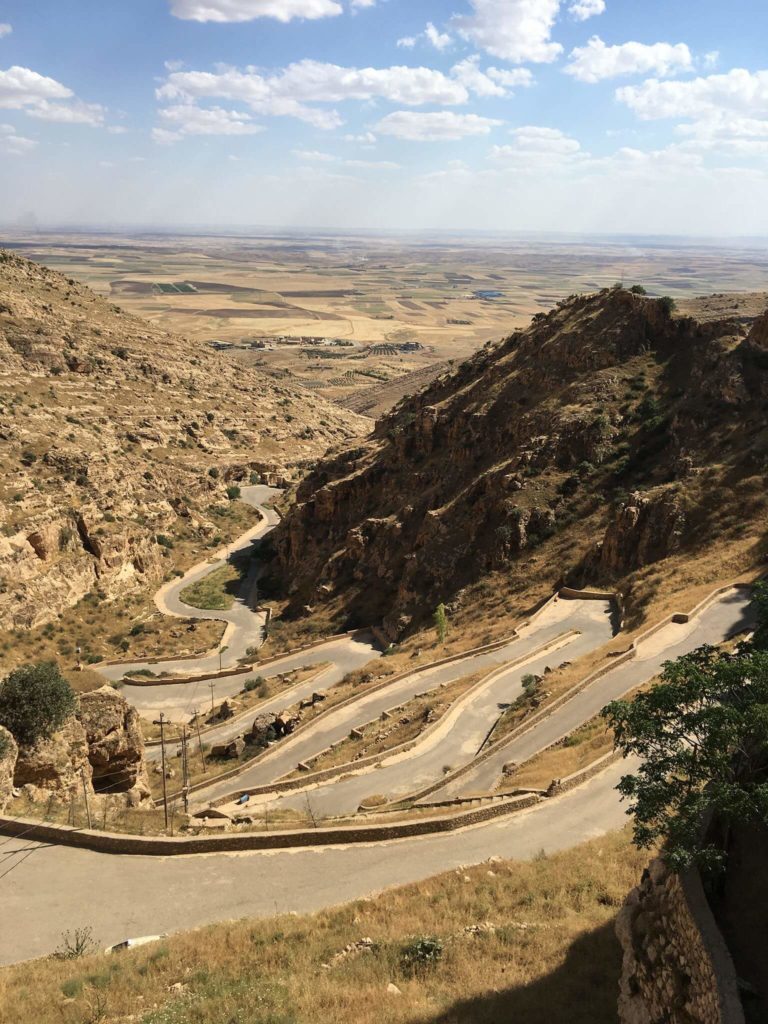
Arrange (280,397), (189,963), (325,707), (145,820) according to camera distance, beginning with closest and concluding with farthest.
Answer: (189,963)
(145,820)
(325,707)
(280,397)

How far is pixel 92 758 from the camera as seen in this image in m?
25.6

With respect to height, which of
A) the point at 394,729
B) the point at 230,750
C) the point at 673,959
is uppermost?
the point at 673,959

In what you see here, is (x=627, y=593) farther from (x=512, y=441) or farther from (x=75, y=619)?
(x=75, y=619)

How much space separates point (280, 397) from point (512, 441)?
67.9 meters

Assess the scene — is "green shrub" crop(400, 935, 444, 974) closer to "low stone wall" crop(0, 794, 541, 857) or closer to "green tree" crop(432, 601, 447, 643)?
"low stone wall" crop(0, 794, 541, 857)

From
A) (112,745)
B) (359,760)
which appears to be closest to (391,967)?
(359,760)

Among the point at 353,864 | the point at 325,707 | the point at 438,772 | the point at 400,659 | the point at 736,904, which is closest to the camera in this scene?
the point at 736,904

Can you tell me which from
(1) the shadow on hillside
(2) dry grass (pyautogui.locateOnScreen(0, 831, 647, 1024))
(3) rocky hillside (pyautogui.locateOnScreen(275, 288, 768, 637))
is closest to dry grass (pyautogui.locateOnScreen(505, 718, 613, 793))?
(2) dry grass (pyautogui.locateOnScreen(0, 831, 647, 1024))

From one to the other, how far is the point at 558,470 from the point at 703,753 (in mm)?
37463

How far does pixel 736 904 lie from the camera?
10.8 m

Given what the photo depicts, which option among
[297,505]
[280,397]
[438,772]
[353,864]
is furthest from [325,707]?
[280,397]

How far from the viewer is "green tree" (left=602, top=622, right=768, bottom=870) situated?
34.1ft

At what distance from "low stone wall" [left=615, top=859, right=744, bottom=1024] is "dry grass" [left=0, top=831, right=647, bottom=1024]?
47.9 inches

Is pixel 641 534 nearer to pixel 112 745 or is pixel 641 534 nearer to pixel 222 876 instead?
pixel 112 745
